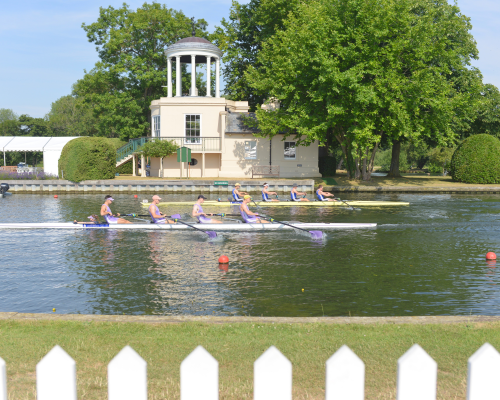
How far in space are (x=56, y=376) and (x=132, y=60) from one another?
52.5m

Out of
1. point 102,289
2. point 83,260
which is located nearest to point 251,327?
point 102,289

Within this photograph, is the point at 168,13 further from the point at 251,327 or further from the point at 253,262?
the point at 251,327

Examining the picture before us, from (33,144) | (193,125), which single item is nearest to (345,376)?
(193,125)

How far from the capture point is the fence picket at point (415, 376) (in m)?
2.58

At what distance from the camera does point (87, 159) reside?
36406mm

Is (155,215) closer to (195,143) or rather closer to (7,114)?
(195,143)

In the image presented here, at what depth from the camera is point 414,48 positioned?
35.4 m

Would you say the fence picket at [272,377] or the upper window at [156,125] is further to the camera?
the upper window at [156,125]

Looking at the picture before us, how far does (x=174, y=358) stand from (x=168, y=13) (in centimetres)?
5220

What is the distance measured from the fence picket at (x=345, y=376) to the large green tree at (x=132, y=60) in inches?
2013

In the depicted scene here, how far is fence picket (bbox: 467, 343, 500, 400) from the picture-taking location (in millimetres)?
2525

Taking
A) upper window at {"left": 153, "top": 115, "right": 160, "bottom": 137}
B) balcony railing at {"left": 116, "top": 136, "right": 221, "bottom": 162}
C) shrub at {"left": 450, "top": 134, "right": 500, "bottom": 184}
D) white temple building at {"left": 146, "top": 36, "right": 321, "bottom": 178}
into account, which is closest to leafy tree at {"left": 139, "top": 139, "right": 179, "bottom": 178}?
balcony railing at {"left": 116, "top": 136, "right": 221, "bottom": 162}

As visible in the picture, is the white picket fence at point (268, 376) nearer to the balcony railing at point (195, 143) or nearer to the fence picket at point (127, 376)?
the fence picket at point (127, 376)

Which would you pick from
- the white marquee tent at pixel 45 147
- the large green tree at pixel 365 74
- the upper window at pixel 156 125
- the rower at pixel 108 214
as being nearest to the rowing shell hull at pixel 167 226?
the rower at pixel 108 214
